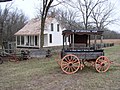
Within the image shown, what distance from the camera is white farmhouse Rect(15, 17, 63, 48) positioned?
4114 cm

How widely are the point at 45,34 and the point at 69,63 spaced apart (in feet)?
96.9

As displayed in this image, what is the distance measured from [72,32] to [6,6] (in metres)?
22.8

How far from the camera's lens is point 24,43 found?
143 feet

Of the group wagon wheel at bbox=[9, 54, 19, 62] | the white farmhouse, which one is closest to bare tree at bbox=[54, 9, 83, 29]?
the white farmhouse

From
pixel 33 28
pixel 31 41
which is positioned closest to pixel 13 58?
pixel 31 41

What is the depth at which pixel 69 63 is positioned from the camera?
12242 mm

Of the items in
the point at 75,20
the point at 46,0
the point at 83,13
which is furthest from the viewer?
the point at 75,20

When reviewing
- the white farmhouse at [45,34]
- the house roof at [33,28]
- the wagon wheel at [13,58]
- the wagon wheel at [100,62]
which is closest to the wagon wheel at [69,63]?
the wagon wheel at [100,62]

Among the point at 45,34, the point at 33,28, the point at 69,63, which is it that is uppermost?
the point at 33,28

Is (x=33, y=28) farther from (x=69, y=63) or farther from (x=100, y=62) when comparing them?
(x=100, y=62)

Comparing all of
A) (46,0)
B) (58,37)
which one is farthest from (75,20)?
(46,0)

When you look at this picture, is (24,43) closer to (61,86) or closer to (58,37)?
(58,37)

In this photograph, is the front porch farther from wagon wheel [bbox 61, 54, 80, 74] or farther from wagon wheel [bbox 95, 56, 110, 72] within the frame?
wagon wheel [bbox 95, 56, 110, 72]

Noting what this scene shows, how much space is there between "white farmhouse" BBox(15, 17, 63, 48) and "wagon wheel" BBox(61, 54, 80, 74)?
2775 cm
